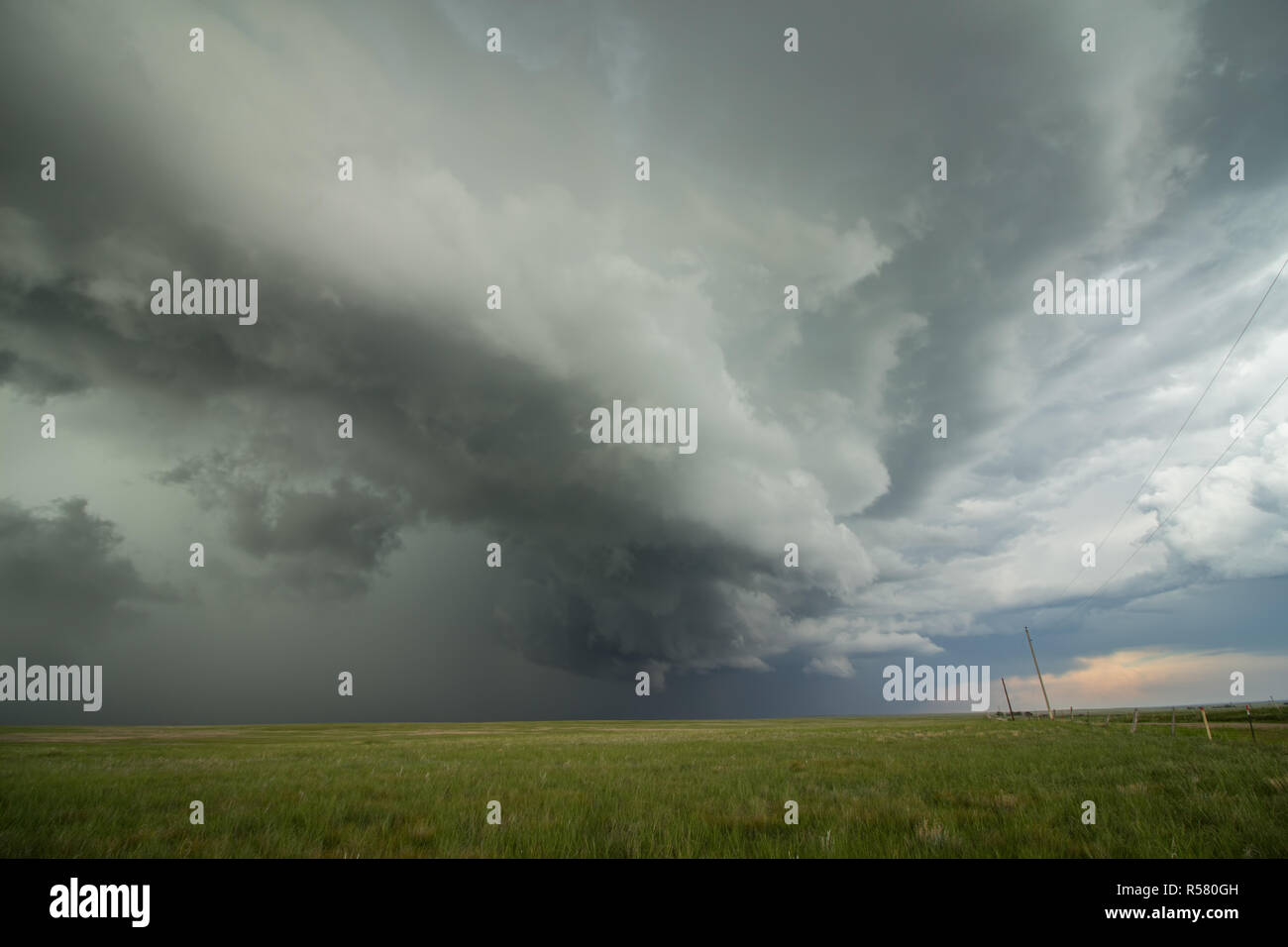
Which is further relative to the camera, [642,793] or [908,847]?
[642,793]
